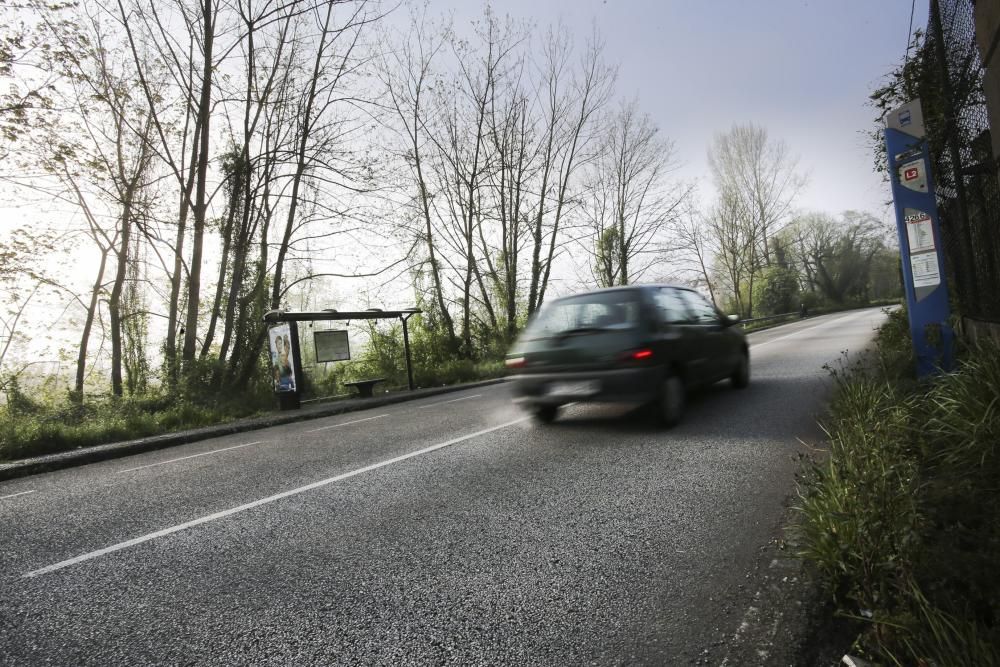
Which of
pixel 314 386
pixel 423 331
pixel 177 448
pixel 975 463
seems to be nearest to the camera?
pixel 975 463

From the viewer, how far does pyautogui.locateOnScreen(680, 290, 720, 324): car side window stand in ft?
25.3

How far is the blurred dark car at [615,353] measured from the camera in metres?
6.23

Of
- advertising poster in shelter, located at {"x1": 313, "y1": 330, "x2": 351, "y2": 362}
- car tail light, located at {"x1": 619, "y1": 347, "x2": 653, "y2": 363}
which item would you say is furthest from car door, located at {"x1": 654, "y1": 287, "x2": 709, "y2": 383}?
advertising poster in shelter, located at {"x1": 313, "y1": 330, "x2": 351, "y2": 362}

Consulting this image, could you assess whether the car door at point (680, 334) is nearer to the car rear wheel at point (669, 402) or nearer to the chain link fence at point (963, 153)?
the car rear wheel at point (669, 402)

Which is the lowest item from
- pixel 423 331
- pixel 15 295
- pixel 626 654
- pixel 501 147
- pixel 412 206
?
pixel 626 654

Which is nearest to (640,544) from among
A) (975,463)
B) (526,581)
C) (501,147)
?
(526,581)

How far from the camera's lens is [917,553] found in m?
2.16

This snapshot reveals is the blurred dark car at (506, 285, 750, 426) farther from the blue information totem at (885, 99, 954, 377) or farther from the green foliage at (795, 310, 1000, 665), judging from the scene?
the green foliage at (795, 310, 1000, 665)

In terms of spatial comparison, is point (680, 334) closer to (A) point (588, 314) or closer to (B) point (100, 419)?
(A) point (588, 314)

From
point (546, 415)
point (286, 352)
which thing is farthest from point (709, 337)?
point (286, 352)

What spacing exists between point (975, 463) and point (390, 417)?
8289mm

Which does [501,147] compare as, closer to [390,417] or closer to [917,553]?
[390,417]

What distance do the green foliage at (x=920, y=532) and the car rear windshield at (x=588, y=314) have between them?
9.58 ft

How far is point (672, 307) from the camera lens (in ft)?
23.4
